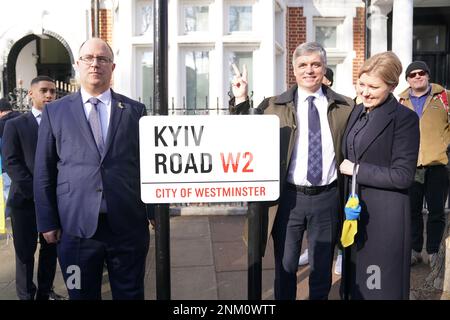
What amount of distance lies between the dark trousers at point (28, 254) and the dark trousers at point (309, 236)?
75.5 inches

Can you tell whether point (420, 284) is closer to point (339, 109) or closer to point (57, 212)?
point (339, 109)

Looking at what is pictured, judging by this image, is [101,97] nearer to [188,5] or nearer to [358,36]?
[188,5]

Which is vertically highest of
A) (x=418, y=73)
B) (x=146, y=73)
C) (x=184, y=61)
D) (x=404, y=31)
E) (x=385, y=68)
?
(x=404, y=31)

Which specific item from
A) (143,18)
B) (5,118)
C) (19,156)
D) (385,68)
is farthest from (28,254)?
(143,18)

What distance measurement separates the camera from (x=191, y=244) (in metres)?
5.30

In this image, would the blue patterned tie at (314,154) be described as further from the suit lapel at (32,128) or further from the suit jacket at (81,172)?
the suit lapel at (32,128)

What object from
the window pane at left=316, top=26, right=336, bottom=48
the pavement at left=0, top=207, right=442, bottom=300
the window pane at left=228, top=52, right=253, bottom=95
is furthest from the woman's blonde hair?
the window pane at left=316, top=26, right=336, bottom=48

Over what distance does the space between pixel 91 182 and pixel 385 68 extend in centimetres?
178

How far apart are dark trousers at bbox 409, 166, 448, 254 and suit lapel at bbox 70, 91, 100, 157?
322 centimetres

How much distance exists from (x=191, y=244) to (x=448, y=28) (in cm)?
828

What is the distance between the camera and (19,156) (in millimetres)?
3455

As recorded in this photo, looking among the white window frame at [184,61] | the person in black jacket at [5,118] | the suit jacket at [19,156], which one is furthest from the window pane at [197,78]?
the suit jacket at [19,156]

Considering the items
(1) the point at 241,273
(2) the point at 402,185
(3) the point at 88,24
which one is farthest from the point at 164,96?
(3) the point at 88,24

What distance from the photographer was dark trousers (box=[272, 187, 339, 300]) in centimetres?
272
